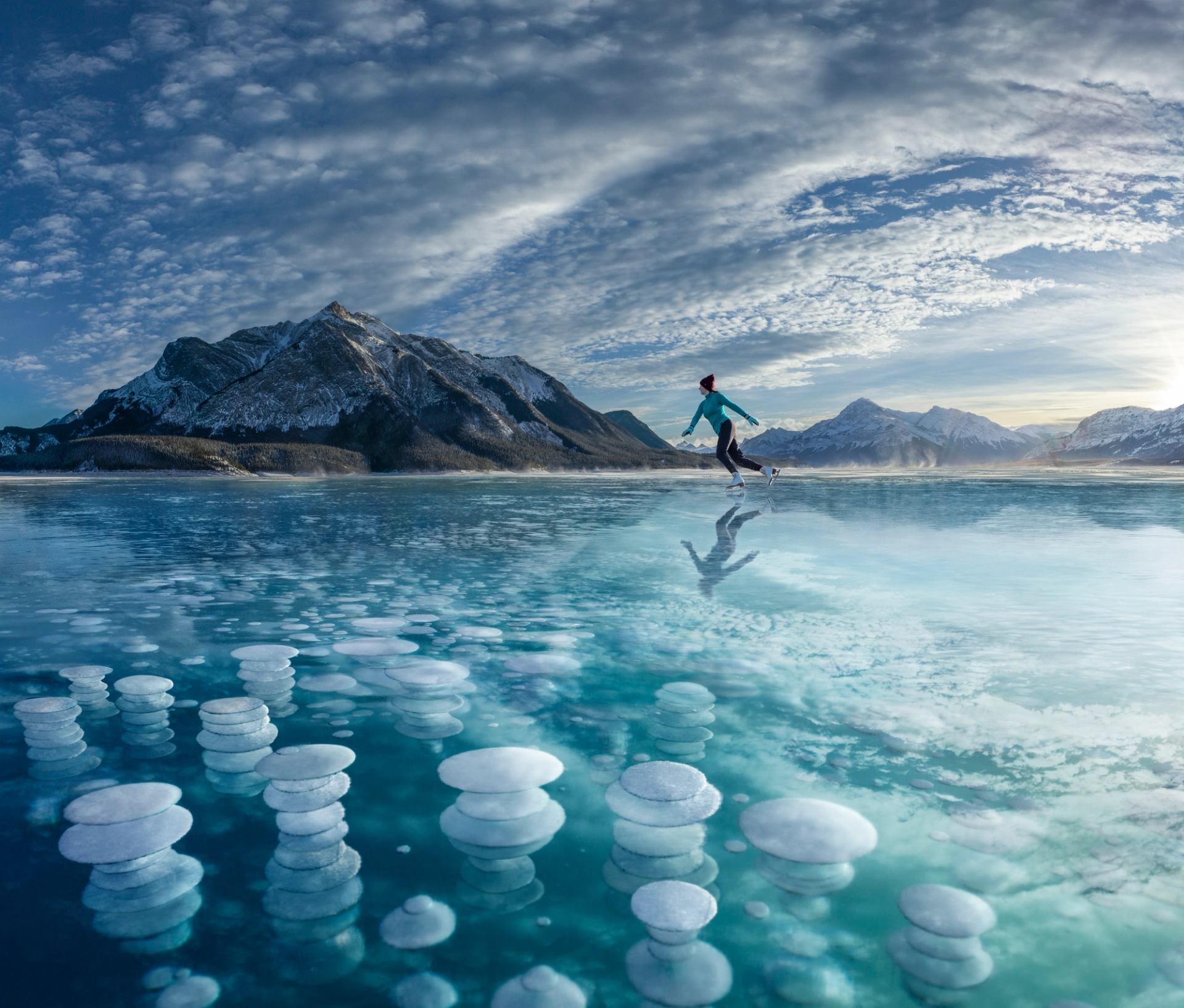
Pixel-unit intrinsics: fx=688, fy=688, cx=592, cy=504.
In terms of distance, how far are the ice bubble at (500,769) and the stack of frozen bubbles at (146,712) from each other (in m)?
1.99

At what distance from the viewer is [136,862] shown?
3.38 metres

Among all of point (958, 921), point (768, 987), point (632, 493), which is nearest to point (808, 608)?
point (958, 921)

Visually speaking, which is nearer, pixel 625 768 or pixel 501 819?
pixel 501 819

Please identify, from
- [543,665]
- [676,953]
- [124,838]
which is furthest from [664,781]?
[124,838]

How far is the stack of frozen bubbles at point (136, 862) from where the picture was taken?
292 centimetres

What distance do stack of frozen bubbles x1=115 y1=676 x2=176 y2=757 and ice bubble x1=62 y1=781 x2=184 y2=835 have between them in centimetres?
58

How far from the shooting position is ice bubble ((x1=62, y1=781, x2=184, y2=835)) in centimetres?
375

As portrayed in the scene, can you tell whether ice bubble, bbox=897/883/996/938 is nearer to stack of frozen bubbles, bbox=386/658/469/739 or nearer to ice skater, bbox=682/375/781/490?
stack of frozen bubbles, bbox=386/658/469/739

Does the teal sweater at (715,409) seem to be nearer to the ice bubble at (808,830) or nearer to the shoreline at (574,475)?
the ice bubble at (808,830)

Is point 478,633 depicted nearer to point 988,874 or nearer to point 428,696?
point 428,696

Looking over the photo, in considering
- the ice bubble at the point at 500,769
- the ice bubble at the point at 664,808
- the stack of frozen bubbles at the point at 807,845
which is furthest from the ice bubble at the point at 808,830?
the ice bubble at the point at 500,769

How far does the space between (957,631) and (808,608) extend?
190cm

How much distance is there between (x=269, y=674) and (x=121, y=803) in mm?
2578

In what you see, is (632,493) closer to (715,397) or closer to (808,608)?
(715,397)
